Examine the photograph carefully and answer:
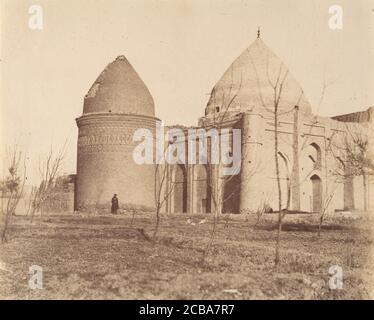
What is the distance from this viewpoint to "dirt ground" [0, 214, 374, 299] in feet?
21.1

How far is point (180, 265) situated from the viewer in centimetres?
808

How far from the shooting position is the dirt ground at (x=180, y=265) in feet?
21.1

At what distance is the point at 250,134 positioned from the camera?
22.8 m

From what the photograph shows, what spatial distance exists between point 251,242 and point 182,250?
2067 mm

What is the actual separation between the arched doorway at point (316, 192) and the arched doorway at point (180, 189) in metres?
6.42

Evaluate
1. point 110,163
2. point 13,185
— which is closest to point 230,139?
point 110,163

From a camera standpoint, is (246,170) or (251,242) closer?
(251,242)

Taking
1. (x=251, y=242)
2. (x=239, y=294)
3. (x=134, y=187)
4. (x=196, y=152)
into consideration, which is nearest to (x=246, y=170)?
(x=196, y=152)
